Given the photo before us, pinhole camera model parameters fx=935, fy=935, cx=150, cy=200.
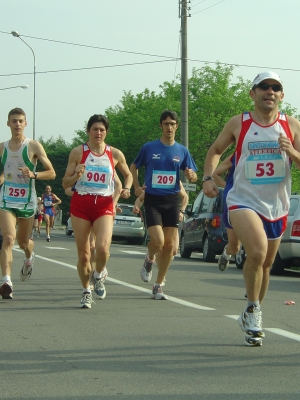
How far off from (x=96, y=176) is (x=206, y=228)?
11.3 m

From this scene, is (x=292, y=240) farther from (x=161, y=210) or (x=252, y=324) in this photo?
(x=252, y=324)

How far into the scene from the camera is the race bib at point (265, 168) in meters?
7.19

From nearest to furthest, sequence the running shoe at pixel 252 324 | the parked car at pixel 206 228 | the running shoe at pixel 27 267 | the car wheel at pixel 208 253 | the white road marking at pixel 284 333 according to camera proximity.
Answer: the running shoe at pixel 252 324 → the white road marking at pixel 284 333 → the running shoe at pixel 27 267 → the parked car at pixel 206 228 → the car wheel at pixel 208 253

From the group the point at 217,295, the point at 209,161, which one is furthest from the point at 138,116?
the point at 209,161

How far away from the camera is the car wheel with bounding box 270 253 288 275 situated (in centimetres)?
1703

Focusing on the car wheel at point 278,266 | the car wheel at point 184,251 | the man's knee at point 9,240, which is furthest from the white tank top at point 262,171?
the car wheel at point 184,251

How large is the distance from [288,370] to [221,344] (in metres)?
1.21

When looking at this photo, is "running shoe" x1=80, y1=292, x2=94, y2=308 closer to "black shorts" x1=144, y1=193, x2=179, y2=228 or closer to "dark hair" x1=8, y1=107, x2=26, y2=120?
"black shorts" x1=144, y1=193, x2=179, y2=228

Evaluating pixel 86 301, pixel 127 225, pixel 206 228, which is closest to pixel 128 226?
pixel 127 225

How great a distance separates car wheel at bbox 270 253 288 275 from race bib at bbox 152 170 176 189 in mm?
6284

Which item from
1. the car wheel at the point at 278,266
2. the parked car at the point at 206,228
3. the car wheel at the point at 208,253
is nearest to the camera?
the car wheel at the point at 278,266

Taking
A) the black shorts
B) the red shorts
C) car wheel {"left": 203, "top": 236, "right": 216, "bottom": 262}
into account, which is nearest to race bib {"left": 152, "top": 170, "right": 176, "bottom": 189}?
Answer: the black shorts

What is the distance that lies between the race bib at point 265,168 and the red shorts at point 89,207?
3139mm

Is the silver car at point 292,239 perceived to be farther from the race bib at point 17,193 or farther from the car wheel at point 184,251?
the race bib at point 17,193
